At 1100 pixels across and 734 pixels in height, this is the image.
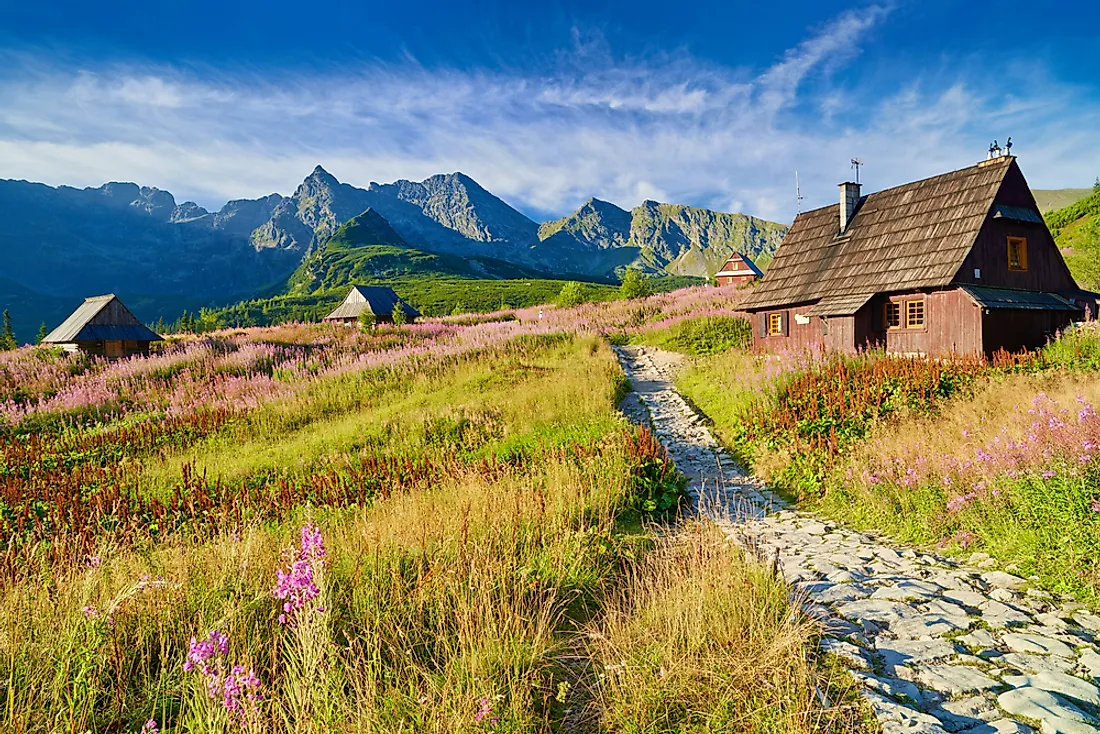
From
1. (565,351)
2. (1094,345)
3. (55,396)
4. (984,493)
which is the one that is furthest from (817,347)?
(55,396)

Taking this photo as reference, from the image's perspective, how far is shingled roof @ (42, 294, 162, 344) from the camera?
Result: 75.6 feet

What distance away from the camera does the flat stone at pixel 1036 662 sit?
364 cm

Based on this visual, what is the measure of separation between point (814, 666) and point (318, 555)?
2917 millimetres

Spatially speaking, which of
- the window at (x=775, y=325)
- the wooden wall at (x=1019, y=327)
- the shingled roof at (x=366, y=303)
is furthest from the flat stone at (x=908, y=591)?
the shingled roof at (x=366, y=303)

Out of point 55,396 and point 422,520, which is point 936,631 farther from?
point 55,396

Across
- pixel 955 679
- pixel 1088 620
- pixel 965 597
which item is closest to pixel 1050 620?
pixel 1088 620

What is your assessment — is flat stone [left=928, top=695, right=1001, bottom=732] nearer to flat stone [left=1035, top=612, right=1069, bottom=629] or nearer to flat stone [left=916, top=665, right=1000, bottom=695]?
flat stone [left=916, top=665, right=1000, bottom=695]

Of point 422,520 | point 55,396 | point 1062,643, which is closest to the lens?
point 1062,643

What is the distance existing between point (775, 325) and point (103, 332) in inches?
1108

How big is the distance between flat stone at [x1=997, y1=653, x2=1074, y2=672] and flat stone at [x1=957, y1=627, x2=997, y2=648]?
0.53ft

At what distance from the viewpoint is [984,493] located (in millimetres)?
6398

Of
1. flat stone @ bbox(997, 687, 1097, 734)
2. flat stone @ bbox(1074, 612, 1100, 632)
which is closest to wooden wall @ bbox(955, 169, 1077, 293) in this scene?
flat stone @ bbox(1074, 612, 1100, 632)

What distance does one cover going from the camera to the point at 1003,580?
5184mm

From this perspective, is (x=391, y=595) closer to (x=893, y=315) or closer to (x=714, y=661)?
(x=714, y=661)
